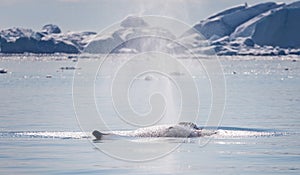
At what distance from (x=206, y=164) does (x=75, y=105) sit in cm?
4538

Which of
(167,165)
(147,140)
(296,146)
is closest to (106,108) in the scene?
(147,140)

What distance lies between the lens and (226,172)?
3675 centimetres

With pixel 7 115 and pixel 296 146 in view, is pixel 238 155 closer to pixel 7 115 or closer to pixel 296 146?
pixel 296 146

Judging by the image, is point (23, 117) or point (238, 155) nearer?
point (238, 155)

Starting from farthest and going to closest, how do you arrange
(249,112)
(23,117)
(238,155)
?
(249,112), (23,117), (238,155)

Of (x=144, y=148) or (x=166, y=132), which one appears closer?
(x=144, y=148)

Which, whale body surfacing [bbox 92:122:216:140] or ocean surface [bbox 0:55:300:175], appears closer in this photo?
ocean surface [bbox 0:55:300:175]

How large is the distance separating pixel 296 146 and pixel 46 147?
1322 centimetres

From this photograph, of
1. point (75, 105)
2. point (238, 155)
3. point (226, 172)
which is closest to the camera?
point (226, 172)

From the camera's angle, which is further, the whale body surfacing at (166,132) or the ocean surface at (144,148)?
the whale body surfacing at (166,132)

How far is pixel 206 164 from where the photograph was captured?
39.0m

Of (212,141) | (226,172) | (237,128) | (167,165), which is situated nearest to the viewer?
(226,172)

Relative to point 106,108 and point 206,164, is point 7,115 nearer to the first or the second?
point 106,108

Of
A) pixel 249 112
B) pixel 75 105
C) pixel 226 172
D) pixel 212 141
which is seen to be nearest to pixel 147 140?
pixel 212 141
